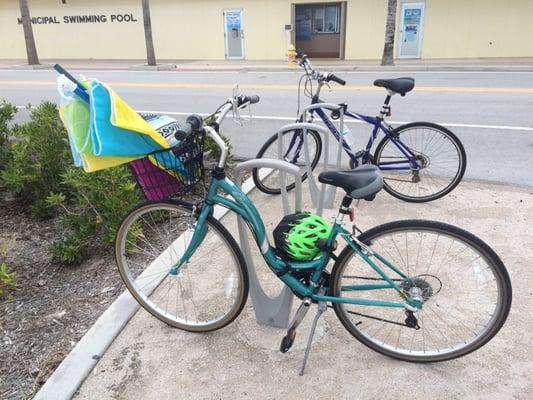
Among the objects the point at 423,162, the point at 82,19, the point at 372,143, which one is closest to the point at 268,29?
the point at 82,19

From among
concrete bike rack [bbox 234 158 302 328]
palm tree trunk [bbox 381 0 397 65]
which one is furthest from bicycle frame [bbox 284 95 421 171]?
palm tree trunk [bbox 381 0 397 65]

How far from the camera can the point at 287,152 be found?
4.68m

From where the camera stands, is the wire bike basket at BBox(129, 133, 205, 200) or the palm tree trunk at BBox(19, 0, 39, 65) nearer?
the wire bike basket at BBox(129, 133, 205, 200)

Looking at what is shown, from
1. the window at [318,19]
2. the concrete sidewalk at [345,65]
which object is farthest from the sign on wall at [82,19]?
the window at [318,19]

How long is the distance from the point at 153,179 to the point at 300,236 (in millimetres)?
951

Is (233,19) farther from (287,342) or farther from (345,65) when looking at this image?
(287,342)

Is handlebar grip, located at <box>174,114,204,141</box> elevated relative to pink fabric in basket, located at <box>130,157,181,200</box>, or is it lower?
elevated

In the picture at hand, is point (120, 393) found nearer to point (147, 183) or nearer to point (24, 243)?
point (147, 183)

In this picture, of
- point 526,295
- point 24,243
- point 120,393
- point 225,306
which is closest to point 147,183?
point 225,306

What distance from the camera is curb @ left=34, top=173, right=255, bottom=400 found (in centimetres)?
239

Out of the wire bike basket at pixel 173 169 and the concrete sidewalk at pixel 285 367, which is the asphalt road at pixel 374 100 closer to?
the concrete sidewalk at pixel 285 367

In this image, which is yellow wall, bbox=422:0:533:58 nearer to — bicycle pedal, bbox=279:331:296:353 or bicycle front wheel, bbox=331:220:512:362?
bicycle front wheel, bbox=331:220:512:362

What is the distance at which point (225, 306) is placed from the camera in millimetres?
3014

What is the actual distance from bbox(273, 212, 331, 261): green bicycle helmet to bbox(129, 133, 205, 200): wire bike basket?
53 cm
